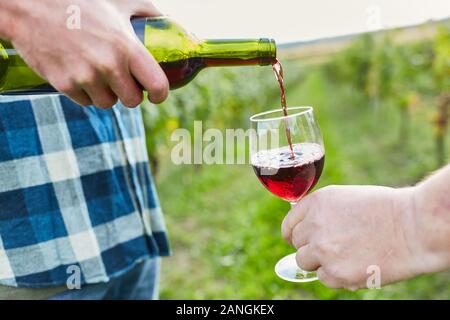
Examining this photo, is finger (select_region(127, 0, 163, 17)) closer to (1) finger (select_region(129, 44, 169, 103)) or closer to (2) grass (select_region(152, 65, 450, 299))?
(1) finger (select_region(129, 44, 169, 103))

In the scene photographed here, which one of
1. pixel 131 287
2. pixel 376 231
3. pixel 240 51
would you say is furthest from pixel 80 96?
pixel 131 287

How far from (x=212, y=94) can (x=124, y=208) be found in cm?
634

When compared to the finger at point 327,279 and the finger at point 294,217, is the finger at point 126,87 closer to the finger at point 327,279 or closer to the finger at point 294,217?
the finger at point 294,217

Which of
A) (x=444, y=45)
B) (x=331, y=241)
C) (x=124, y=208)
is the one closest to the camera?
(x=331, y=241)

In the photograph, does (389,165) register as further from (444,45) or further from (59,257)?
(59,257)

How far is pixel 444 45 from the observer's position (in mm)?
6250

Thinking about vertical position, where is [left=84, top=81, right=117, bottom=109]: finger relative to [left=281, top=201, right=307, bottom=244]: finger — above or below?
above

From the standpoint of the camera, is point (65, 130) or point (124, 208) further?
point (124, 208)

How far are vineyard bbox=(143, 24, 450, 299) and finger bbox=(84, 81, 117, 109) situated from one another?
99.7 inches

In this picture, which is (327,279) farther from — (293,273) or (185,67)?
(185,67)

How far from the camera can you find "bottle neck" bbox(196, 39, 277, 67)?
4.42 ft

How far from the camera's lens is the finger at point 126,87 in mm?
1067

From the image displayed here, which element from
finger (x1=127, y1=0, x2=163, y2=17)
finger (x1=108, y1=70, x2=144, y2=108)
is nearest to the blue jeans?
finger (x1=108, y1=70, x2=144, y2=108)
